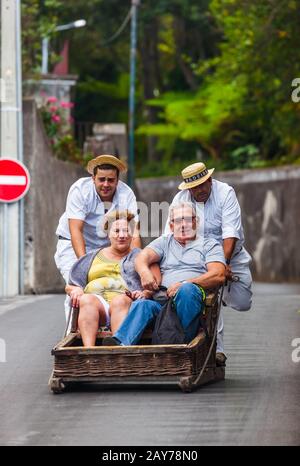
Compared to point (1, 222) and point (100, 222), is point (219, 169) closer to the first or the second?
point (1, 222)

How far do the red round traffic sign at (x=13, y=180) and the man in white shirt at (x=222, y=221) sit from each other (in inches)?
394

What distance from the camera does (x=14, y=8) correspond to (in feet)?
78.0

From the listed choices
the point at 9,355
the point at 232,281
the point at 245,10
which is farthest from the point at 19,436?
the point at 245,10

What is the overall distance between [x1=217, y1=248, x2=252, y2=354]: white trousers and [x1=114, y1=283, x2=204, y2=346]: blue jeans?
3.21 feet

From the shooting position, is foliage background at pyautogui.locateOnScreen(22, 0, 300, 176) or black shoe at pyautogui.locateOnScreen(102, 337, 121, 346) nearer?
black shoe at pyautogui.locateOnScreen(102, 337, 121, 346)

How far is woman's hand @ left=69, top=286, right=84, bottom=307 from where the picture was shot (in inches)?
477

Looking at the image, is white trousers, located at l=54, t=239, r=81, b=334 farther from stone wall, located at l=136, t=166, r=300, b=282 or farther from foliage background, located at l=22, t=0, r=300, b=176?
stone wall, located at l=136, t=166, r=300, b=282

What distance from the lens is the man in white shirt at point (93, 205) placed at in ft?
42.6

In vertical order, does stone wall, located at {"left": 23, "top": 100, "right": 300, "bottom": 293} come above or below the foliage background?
below

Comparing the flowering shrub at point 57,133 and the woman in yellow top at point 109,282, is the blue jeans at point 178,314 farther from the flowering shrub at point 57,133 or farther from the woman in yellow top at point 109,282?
the flowering shrub at point 57,133

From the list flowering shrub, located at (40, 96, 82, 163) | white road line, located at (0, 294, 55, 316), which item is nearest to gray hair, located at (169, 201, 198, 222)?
Answer: white road line, located at (0, 294, 55, 316)

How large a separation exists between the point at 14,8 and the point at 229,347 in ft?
36.0

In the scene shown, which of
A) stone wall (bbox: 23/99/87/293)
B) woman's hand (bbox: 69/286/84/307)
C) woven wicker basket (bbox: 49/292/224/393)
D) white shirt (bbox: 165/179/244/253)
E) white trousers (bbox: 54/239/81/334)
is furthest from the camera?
stone wall (bbox: 23/99/87/293)

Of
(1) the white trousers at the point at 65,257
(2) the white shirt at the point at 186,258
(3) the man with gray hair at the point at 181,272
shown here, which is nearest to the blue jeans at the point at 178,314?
(3) the man with gray hair at the point at 181,272
